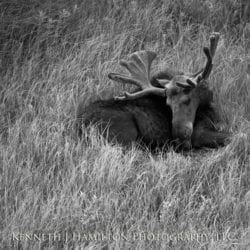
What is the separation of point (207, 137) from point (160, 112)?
0.55 metres

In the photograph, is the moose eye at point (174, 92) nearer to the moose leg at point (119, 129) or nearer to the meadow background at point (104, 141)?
the moose leg at point (119, 129)

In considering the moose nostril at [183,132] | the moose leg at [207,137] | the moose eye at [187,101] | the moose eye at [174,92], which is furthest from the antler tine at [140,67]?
the moose leg at [207,137]

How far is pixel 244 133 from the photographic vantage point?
240 inches

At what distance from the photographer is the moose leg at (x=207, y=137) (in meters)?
6.23

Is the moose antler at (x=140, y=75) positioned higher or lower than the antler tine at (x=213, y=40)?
lower

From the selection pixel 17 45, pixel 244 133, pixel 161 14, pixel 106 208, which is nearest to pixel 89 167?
pixel 106 208

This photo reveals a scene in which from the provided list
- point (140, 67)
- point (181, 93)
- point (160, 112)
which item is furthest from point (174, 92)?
point (140, 67)

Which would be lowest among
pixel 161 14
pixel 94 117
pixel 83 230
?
pixel 83 230

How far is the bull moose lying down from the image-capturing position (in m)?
6.17

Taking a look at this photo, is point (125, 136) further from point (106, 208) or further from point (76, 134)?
point (106, 208)

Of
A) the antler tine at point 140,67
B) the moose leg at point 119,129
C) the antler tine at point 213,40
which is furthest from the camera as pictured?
the antler tine at point 140,67

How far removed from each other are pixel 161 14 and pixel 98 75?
1.65 m

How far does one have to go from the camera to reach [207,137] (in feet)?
20.7

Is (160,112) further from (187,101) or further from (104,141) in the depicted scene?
(104,141)
